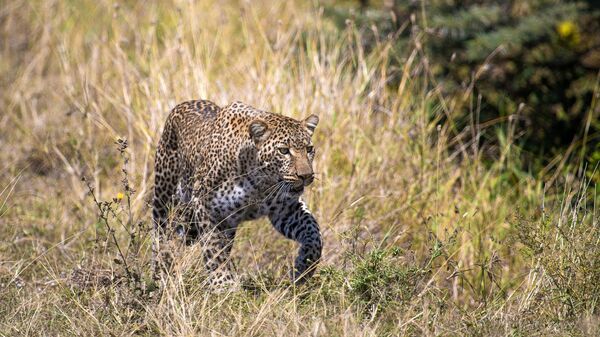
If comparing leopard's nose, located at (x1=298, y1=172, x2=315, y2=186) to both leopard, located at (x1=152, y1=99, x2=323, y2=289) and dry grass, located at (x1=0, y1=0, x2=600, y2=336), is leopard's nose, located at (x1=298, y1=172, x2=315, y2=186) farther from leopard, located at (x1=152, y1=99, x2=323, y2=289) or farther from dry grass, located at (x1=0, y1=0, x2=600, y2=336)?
dry grass, located at (x1=0, y1=0, x2=600, y2=336)

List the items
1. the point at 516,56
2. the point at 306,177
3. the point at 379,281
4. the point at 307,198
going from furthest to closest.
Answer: the point at 516,56 < the point at 307,198 < the point at 306,177 < the point at 379,281

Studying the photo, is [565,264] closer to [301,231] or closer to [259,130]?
[301,231]

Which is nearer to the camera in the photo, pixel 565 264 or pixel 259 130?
pixel 565 264

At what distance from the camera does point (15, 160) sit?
Result: 9625 mm

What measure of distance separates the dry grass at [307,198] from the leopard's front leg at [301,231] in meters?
0.13

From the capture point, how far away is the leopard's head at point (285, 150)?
6469 millimetres

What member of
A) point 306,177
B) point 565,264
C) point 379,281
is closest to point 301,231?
point 306,177

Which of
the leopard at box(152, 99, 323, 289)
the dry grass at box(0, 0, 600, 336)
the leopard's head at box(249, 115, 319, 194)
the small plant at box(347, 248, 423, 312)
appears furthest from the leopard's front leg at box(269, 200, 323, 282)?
the small plant at box(347, 248, 423, 312)

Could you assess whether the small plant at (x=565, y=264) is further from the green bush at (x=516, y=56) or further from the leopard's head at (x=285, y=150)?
the green bush at (x=516, y=56)

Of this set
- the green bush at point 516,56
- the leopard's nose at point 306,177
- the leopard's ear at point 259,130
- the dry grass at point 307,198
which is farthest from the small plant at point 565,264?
the green bush at point 516,56

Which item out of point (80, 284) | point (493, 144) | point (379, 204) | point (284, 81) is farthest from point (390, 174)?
point (80, 284)

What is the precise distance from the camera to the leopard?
653 centimetres

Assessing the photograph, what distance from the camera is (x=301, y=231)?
6.69 metres

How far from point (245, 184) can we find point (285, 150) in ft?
1.24
